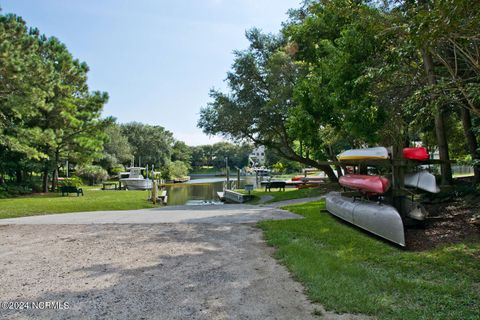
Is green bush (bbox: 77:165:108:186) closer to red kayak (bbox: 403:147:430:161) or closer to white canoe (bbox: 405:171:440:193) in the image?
white canoe (bbox: 405:171:440:193)

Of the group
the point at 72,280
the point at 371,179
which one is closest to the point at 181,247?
the point at 72,280

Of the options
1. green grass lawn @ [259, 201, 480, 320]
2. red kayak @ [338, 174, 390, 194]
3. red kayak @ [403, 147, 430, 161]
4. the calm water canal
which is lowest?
the calm water canal

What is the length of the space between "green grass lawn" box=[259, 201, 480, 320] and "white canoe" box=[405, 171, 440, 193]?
266 cm

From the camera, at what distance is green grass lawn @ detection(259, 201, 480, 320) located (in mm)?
3576

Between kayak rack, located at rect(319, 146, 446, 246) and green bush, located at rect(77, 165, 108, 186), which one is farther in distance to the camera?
green bush, located at rect(77, 165, 108, 186)

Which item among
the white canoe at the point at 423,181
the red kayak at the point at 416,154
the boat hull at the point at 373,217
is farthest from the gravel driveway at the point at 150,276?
the white canoe at the point at 423,181

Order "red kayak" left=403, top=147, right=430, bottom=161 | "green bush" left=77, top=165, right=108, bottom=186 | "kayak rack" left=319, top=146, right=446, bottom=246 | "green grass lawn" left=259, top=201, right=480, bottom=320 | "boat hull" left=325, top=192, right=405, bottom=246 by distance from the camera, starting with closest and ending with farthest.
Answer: "green grass lawn" left=259, top=201, right=480, bottom=320 → "boat hull" left=325, top=192, right=405, bottom=246 → "kayak rack" left=319, top=146, right=446, bottom=246 → "red kayak" left=403, top=147, right=430, bottom=161 → "green bush" left=77, top=165, right=108, bottom=186

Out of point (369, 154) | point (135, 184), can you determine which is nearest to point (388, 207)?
point (369, 154)

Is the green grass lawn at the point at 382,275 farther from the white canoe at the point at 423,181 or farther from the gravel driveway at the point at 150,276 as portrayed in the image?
the white canoe at the point at 423,181

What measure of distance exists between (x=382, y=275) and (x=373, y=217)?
2.95 meters

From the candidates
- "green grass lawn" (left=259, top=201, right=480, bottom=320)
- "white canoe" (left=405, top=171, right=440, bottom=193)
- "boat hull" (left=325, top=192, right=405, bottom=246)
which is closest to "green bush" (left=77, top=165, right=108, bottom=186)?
"boat hull" (left=325, top=192, right=405, bottom=246)

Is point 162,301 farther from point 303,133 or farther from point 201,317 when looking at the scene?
point 303,133

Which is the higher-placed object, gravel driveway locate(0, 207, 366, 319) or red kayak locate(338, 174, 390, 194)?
red kayak locate(338, 174, 390, 194)

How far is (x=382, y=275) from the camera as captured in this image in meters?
4.68
